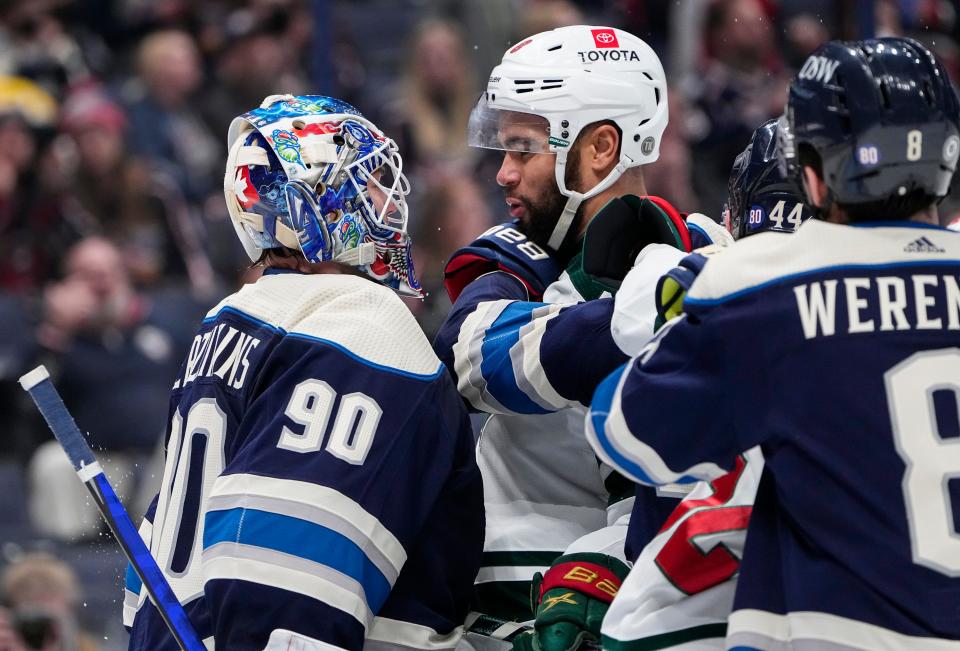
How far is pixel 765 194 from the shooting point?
89.2 inches

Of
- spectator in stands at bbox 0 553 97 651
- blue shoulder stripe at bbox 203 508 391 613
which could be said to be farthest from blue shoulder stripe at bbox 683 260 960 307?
spectator in stands at bbox 0 553 97 651

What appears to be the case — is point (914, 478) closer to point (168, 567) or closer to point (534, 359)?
point (534, 359)

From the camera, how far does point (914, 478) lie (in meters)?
1.51

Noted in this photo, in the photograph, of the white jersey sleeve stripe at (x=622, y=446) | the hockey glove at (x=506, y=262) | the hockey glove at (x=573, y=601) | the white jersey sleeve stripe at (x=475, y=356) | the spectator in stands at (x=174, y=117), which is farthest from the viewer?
the spectator in stands at (x=174, y=117)

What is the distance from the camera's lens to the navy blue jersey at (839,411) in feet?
4.97

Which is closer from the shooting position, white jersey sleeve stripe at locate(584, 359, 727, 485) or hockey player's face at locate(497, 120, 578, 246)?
white jersey sleeve stripe at locate(584, 359, 727, 485)

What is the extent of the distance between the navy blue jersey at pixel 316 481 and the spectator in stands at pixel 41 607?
184cm

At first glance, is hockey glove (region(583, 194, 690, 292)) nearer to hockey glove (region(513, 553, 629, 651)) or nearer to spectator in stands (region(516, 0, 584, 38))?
hockey glove (region(513, 553, 629, 651))

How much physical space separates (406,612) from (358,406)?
322mm

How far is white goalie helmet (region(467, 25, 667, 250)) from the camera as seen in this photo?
2.47m

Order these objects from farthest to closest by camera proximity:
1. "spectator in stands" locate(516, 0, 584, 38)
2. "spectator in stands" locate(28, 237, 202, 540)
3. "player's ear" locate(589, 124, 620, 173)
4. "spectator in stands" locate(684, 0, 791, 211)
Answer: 1. "spectator in stands" locate(684, 0, 791, 211)
2. "spectator in stands" locate(516, 0, 584, 38)
3. "spectator in stands" locate(28, 237, 202, 540)
4. "player's ear" locate(589, 124, 620, 173)

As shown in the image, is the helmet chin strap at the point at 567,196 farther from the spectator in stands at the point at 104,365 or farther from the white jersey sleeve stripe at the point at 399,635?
the spectator in stands at the point at 104,365

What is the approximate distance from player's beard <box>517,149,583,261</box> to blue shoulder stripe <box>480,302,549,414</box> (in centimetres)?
32

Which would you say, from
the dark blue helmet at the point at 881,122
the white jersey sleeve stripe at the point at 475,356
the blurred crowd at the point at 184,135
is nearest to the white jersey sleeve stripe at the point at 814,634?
the dark blue helmet at the point at 881,122
